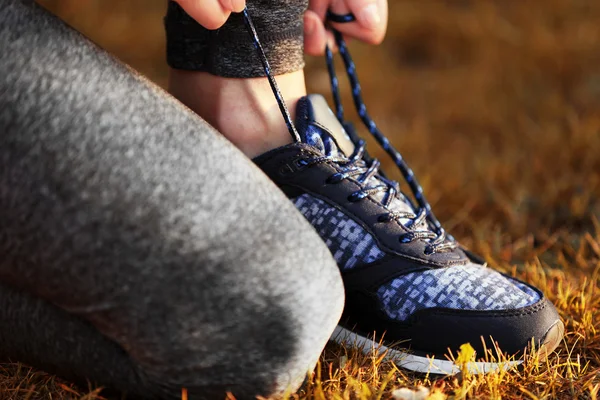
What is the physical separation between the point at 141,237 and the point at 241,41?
45cm

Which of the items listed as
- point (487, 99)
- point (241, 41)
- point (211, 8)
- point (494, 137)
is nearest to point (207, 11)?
point (211, 8)

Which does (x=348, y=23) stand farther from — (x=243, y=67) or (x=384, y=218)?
(x=384, y=218)

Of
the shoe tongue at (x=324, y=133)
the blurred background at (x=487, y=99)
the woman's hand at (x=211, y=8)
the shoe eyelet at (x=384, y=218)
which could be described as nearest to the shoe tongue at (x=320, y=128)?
the shoe tongue at (x=324, y=133)

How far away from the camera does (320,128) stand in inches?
46.0

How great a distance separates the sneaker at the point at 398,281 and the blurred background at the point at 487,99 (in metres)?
0.56

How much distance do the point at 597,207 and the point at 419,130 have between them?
706 mm

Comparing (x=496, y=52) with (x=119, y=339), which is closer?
(x=119, y=339)

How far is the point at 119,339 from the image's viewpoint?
88cm

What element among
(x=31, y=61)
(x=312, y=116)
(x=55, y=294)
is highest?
(x=31, y=61)

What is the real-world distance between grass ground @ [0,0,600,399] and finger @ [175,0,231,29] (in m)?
0.52

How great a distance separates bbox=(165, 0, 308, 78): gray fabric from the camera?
3.75 ft

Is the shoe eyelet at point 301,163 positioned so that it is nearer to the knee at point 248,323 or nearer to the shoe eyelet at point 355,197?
the shoe eyelet at point 355,197

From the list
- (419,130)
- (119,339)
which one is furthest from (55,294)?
(419,130)

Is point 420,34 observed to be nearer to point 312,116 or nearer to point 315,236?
point 312,116
